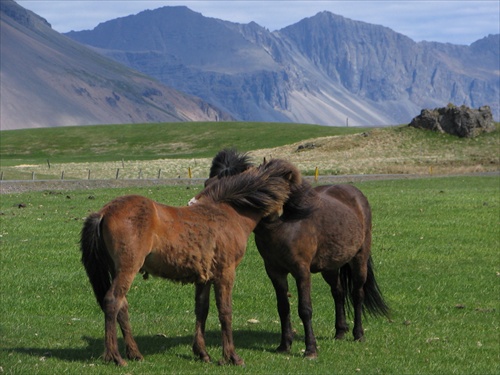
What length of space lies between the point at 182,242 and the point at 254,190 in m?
1.51

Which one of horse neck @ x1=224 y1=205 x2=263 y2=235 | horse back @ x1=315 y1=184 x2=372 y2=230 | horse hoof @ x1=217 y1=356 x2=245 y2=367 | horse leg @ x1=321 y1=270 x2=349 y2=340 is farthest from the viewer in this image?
horse back @ x1=315 y1=184 x2=372 y2=230

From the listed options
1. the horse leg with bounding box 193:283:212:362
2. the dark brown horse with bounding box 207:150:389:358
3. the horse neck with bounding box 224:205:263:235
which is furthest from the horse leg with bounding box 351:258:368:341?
the horse leg with bounding box 193:283:212:362

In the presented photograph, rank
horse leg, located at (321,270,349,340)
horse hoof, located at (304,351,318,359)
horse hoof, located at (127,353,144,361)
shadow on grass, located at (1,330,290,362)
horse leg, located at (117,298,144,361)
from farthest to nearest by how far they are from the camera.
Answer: horse leg, located at (321,270,349,340) → horse hoof, located at (304,351,318,359) → shadow on grass, located at (1,330,290,362) → horse hoof, located at (127,353,144,361) → horse leg, located at (117,298,144,361)

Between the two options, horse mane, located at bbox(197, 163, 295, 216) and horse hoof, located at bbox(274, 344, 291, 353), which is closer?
horse mane, located at bbox(197, 163, 295, 216)

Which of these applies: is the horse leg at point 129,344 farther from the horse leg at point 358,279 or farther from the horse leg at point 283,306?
the horse leg at point 358,279

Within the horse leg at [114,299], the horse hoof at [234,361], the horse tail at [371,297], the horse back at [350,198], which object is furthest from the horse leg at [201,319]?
the horse tail at [371,297]

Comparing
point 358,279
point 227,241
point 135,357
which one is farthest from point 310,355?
point 135,357

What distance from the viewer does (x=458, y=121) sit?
97.9 m

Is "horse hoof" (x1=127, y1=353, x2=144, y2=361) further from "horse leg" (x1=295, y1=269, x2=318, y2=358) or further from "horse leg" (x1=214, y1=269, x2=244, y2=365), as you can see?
"horse leg" (x1=295, y1=269, x2=318, y2=358)

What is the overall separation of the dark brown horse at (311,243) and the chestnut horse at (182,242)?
54 cm

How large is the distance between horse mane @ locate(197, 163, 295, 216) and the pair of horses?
14mm

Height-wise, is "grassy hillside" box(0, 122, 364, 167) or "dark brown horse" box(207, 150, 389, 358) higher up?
"dark brown horse" box(207, 150, 389, 358)

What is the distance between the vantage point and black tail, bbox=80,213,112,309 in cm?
1089

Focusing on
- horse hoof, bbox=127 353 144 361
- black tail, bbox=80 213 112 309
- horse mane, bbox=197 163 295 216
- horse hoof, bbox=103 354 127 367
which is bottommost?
horse hoof, bbox=127 353 144 361
